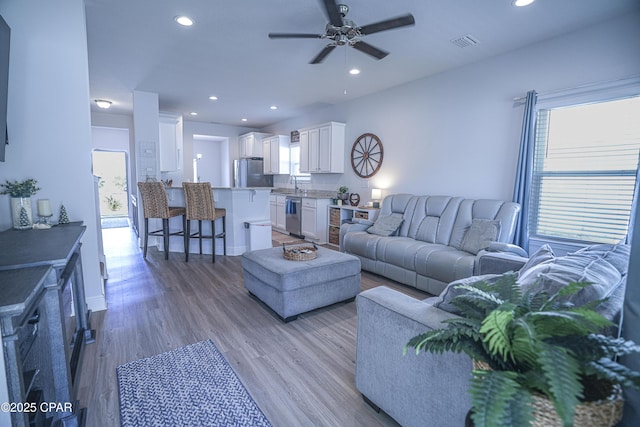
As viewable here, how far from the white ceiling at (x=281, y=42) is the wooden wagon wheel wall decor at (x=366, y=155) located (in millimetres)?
818

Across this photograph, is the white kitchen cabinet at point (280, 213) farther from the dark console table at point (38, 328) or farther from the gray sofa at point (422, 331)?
the gray sofa at point (422, 331)

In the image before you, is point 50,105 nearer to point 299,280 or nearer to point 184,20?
point 184,20

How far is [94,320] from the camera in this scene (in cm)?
264

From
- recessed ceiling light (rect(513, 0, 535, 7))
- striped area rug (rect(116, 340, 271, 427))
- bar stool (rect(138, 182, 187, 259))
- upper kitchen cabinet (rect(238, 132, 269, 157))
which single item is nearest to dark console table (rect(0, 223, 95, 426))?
striped area rug (rect(116, 340, 271, 427))

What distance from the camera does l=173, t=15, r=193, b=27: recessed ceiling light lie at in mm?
2790

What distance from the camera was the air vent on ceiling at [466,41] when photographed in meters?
3.15

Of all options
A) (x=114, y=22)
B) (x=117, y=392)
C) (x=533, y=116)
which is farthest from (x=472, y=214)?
(x=114, y=22)

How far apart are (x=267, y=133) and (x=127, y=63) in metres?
4.52

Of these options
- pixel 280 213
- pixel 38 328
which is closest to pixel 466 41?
pixel 38 328

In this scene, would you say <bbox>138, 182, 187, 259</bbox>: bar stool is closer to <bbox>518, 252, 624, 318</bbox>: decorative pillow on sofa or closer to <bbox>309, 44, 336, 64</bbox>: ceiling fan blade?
<bbox>309, 44, 336, 64</bbox>: ceiling fan blade

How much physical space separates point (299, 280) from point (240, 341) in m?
0.66

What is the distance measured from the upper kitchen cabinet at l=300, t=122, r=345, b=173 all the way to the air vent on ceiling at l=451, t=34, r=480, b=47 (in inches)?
109

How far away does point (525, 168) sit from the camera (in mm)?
3295

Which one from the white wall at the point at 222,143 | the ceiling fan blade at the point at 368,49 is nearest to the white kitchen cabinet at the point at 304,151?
the white wall at the point at 222,143
